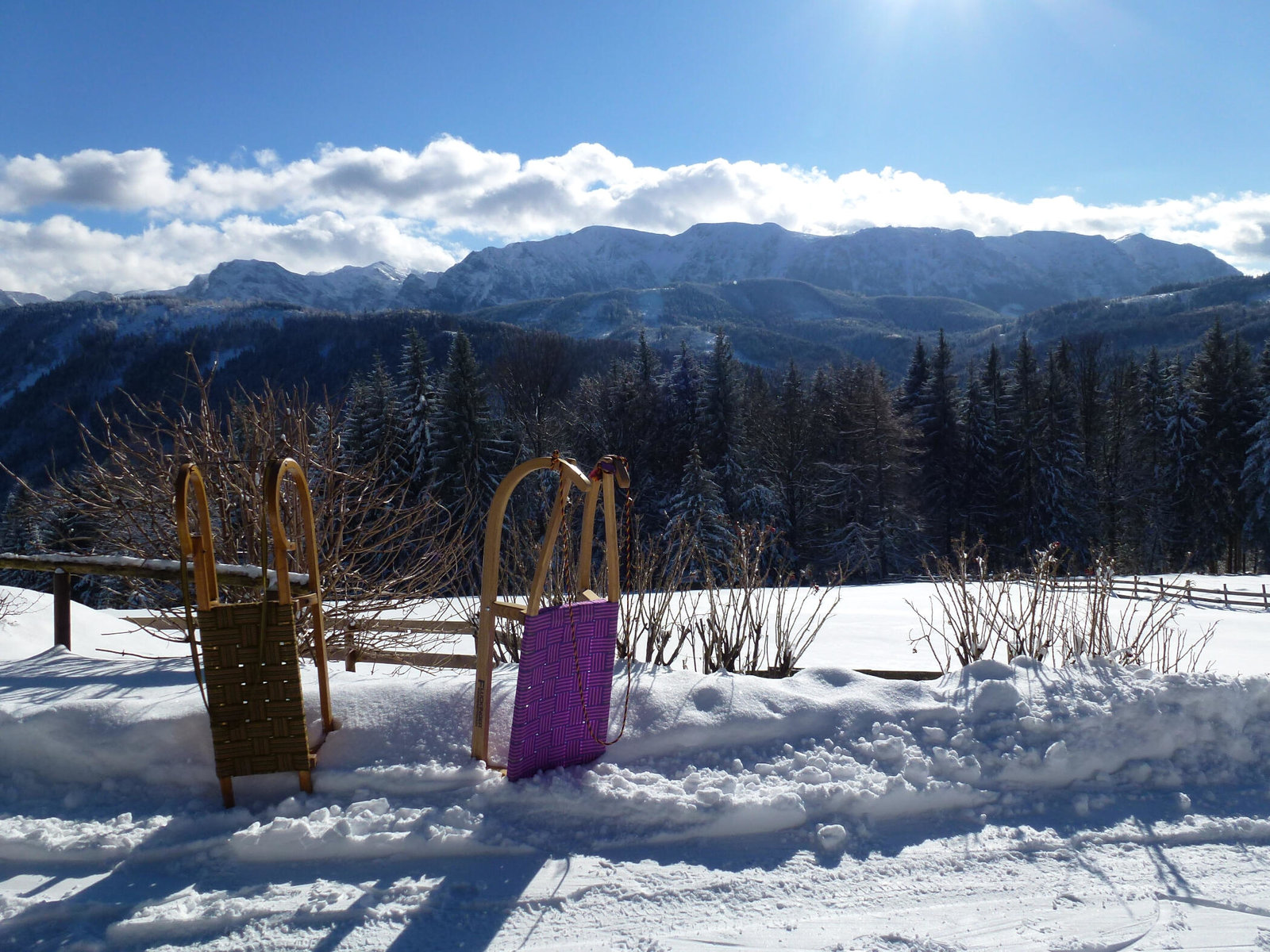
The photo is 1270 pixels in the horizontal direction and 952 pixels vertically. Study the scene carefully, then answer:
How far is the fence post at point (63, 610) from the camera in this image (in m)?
4.64

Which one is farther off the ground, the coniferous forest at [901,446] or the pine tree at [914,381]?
the pine tree at [914,381]

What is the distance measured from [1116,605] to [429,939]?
613 inches

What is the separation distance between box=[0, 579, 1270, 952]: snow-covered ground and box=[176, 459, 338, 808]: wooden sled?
9.0 inches

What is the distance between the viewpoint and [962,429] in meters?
30.1

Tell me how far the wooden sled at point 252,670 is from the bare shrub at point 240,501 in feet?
7.75

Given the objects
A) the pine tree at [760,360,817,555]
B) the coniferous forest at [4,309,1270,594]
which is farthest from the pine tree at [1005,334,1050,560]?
the pine tree at [760,360,817,555]

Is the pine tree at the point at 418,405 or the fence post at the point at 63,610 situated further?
the pine tree at the point at 418,405

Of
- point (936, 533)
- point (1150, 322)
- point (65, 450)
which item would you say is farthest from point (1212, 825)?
point (1150, 322)

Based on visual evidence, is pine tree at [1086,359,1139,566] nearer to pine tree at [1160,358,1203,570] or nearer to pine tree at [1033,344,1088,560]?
pine tree at [1160,358,1203,570]

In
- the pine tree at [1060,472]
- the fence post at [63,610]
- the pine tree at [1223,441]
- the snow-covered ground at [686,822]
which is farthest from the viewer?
the pine tree at [1223,441]

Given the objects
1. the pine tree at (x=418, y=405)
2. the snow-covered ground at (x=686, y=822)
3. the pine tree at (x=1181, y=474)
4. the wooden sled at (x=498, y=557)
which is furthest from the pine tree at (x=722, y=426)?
the wooden sled at (x=498, y=557)

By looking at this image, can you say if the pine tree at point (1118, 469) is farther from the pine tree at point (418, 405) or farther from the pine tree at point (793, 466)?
the pine tree at point (418, 405)

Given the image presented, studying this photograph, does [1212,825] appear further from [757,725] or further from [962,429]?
[962,429]

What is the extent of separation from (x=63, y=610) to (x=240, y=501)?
129 centimetres
